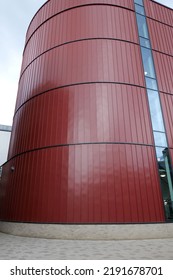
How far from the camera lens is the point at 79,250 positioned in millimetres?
6812

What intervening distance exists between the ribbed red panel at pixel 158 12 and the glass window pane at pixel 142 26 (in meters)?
0.89

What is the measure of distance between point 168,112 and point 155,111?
3.38 ft

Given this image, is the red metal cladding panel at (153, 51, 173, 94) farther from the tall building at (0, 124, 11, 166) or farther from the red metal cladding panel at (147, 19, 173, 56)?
the tall building at (0, 124, 11, 166)

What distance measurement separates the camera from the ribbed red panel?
Result: 51.6 feet

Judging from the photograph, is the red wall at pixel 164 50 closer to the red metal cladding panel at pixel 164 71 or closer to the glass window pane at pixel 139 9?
the red metal cladding panel at pixel 164 71

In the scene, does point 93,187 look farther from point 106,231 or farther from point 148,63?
point 148,63

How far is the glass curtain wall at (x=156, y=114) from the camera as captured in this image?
10.5m

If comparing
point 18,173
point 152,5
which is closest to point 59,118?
point 18,173

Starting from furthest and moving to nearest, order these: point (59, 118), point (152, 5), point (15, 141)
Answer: point (152, 5)
point (15, 141)
point (59, 118)

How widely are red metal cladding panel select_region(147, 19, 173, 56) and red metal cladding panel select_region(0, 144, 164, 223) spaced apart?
8.45 m

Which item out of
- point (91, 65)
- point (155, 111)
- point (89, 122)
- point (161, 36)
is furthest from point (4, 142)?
point (161, 36)
